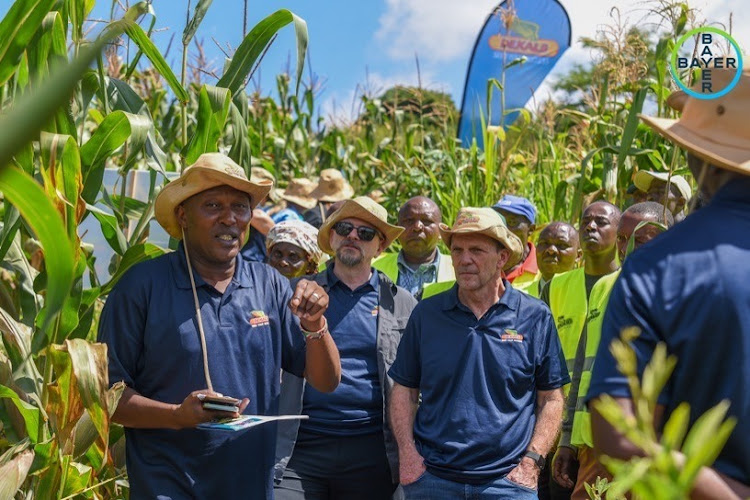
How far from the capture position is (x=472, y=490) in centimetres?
414

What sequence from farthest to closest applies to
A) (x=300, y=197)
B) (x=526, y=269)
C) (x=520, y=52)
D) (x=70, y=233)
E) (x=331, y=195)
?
(x=520, y=52) → (x=300, y=197) → (x=331, y=195) → (x=526, y=269) → (x=70, y=233)

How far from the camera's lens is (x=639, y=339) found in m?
1.75

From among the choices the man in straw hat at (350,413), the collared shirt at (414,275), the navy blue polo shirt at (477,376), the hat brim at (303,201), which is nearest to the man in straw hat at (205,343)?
the navy blue polo shirt at (477,376)

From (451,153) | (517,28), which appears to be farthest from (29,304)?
(517,28)

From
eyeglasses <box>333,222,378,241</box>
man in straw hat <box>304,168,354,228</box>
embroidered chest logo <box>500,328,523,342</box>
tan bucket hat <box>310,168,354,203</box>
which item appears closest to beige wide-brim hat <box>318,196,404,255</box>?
eyeglasses <box>333,222,378,241</box>

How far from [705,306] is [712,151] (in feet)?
0.96

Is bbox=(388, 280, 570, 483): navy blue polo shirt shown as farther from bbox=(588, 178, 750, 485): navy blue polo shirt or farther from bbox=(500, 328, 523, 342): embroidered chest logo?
bbox=(588, 178, 750, 485): navy blue polo shirt

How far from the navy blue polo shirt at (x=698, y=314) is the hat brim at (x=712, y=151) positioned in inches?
2.6

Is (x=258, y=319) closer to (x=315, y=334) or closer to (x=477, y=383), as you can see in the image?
(x=315, y=334)

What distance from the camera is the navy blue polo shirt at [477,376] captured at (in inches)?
164

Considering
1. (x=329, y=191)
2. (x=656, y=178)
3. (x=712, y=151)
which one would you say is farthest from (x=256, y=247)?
(x=712, y=151)

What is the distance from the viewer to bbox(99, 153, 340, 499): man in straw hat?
3514 mm

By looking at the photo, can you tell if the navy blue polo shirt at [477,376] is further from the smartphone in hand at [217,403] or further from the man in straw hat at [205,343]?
the smartphone in hand at [217,403]

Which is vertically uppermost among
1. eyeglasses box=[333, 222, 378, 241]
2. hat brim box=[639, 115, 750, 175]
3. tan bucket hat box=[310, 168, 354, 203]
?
hat brim box=[639, 115, 750, 175]
